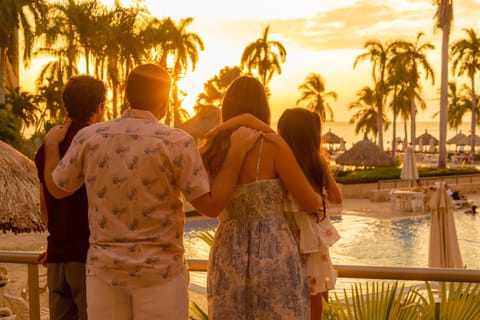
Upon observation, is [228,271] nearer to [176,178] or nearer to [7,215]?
[176,178]

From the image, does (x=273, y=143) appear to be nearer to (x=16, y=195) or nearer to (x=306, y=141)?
(x=306, y=141)

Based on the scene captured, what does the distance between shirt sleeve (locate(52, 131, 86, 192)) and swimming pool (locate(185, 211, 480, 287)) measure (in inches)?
383

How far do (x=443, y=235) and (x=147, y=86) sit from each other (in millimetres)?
8052

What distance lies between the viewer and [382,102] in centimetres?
5494

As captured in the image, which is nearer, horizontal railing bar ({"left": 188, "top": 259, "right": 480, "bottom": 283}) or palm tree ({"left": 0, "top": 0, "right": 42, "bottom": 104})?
horizontal railing bar ({"left": 188, "top": 259, "right": 480, "bottom": 283})

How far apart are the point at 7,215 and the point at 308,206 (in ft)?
18.1

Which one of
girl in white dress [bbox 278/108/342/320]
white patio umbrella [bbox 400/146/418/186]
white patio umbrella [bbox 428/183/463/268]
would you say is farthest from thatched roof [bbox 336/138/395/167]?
girl in white dress [bbox 278/108/342/320]

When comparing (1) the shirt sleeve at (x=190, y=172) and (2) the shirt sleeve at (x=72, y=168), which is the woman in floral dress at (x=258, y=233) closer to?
(1) the shirt sleeve at (x=190, y=172)

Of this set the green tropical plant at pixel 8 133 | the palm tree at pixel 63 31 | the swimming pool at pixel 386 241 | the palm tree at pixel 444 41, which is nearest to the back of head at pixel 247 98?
the swimming pool at pixel 386 241

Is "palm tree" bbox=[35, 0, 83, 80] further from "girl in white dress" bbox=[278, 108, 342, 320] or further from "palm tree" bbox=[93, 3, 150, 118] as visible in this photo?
"girl in white dress" bbox=[278, 108, 342, 320]

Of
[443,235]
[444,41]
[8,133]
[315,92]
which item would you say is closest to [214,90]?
[315,92]

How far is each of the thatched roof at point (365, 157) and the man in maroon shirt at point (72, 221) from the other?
3496 centimetres

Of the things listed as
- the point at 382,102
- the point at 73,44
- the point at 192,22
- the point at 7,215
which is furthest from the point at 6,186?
the point at 382,102

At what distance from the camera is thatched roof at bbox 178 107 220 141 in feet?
142
